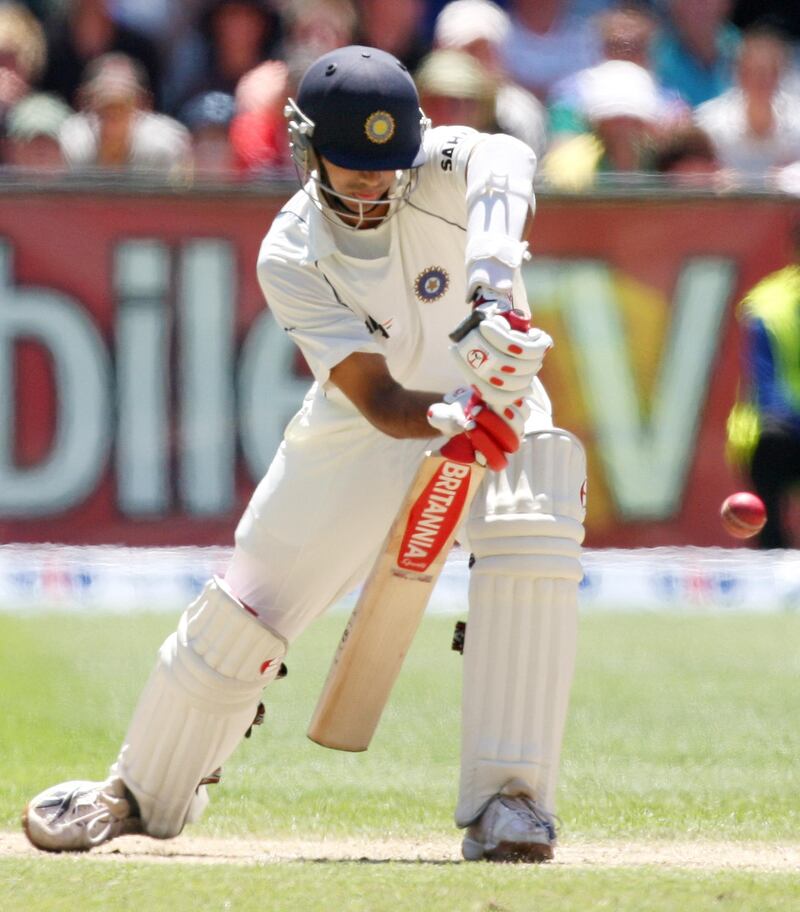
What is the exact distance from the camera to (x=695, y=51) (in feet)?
36.8

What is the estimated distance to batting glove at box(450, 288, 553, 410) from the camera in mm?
3893

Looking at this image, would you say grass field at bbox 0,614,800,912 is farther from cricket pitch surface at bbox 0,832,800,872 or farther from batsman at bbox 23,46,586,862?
batsman at bbox 23,46,586,862

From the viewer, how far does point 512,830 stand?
408cm

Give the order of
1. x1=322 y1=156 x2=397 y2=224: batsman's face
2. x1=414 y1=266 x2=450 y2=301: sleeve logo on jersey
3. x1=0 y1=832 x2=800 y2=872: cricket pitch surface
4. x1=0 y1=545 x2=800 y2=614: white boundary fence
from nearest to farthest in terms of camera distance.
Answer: x1=0 y1=832 x2=800 y2=872: cricket pitch surface
x1=322 y1=156 x2=397 y2=224: batsman's face
x1=414 y1=266 x2=450 y2=301: sleeve logo on jersey
x1=0 y1=545 x2=800 y2=614: white boundary fence

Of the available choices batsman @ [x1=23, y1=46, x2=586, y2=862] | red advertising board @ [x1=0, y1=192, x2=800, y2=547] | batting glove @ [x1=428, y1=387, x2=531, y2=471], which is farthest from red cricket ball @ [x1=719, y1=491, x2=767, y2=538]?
red advertising board @ [x1=0, y1=192, x2=800, y2=547]

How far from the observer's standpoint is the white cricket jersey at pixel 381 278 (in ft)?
14.3

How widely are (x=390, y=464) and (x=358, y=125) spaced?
0.79 meters

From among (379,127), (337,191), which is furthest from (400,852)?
(379,127)

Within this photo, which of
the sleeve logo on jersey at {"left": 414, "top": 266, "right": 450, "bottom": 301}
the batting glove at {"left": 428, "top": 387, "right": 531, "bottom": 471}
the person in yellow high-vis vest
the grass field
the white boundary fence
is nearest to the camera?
the grass field

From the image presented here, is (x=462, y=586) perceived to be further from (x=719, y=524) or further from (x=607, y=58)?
(x=607, y=58)

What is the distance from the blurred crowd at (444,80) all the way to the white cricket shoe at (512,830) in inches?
219

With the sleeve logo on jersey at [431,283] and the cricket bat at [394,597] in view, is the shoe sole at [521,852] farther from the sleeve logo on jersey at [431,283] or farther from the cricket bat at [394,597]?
the sleeve logo on jersey at [431,283]

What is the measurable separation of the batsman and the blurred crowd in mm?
4914

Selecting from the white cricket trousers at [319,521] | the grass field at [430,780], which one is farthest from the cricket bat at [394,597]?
the grass field at [430,780]
